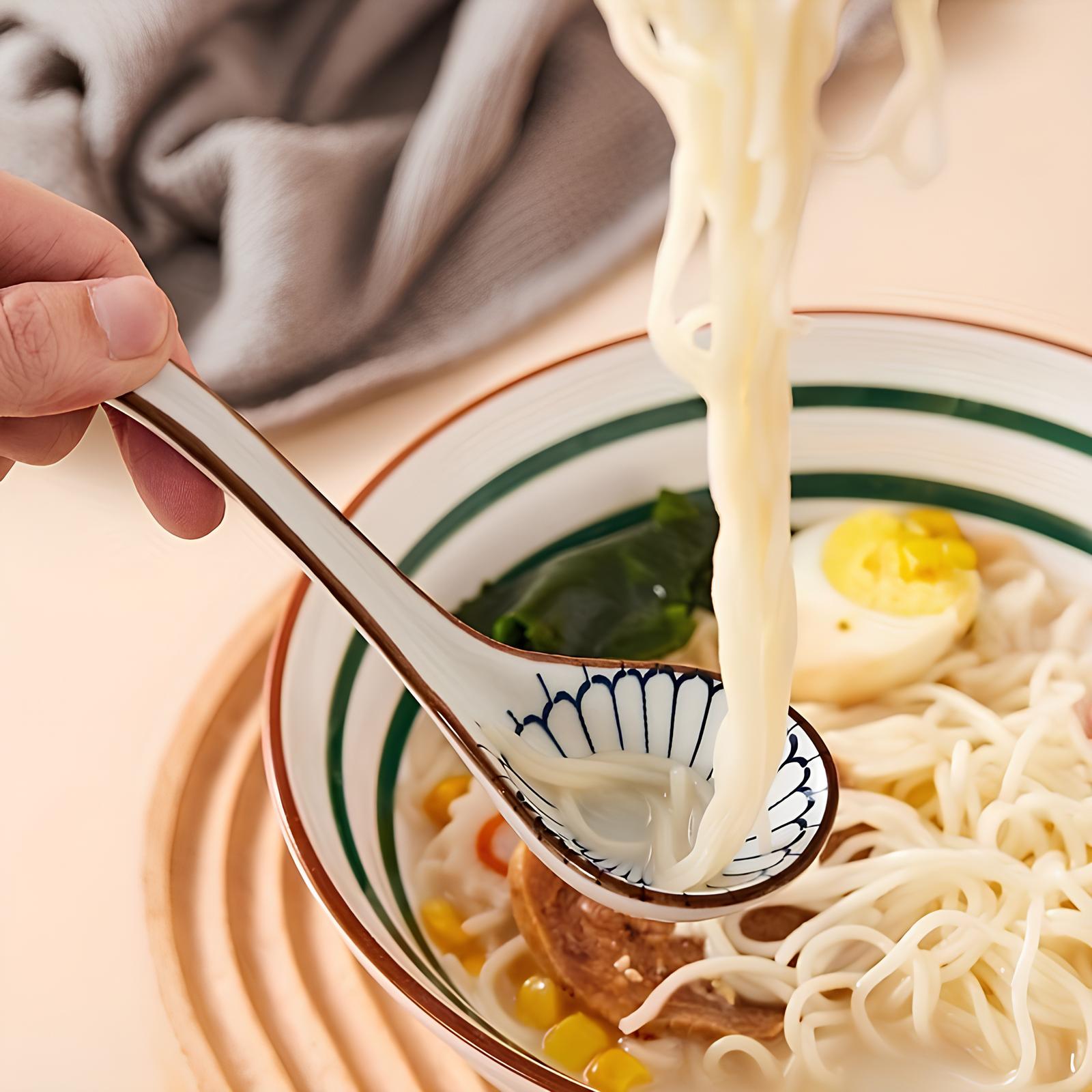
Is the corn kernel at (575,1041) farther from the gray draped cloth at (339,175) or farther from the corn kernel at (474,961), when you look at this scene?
the gray draped cloth at (339,175)

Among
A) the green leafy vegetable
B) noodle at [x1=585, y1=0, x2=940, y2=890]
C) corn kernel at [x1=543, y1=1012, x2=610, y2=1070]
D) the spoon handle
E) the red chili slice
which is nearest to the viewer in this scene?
noodle at [x1=585, y1=0, x2=940, y2=890]

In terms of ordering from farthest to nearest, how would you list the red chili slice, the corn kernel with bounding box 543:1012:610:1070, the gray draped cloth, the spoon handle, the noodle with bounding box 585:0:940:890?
the gray draped cloth → the red chili slice → the corn kernel with bounding box 543:1012:610:1070 → the spoon handle → the noodle with bounding box 585:0:940:890

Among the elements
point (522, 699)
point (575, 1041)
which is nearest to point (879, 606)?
point (522, 699)

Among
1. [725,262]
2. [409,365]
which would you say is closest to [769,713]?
[725,262]

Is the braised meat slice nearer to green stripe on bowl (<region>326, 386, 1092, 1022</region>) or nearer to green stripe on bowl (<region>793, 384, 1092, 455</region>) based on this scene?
green stripe on bowl (<region>326, 386, 1092, 1022</region>)

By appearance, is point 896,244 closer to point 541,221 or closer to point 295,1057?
point 541,221

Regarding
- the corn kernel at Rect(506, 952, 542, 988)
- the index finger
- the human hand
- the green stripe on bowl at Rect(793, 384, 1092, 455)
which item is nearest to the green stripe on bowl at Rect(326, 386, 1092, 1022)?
the green stripe on bowl at Rect(793, 384, 1092, 455)

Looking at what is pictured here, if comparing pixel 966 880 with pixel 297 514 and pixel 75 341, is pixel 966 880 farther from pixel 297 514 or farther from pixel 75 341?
pixel 75 341
